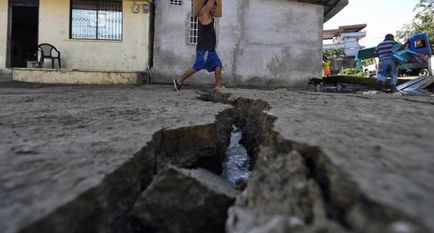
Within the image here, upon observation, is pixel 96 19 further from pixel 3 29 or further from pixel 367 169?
pixel 367 169

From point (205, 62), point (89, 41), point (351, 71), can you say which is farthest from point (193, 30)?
point (351, 71)

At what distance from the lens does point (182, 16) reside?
973 cm

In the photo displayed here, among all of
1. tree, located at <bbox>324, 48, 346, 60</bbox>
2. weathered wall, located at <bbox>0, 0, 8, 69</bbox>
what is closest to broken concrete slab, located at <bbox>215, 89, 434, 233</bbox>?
weathered wall, located at <bbox>0, 0, 8, 69</bbox>

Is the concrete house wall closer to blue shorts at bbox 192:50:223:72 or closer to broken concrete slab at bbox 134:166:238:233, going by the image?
blue shorts at bbox 192:50:223:72

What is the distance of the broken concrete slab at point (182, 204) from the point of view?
1243mm

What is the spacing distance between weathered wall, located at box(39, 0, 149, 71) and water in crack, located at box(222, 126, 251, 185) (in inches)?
285

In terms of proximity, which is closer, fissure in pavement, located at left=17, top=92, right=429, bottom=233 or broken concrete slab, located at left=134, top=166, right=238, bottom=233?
fissure in pavement, located at left=17, top=92, right=429, bottom=233

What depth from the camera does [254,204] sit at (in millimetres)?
1104

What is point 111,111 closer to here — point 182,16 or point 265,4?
point 182,16

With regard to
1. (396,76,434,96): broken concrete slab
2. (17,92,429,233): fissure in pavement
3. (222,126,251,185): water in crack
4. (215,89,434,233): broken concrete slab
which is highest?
(396,76,434,96): broken concrete slab

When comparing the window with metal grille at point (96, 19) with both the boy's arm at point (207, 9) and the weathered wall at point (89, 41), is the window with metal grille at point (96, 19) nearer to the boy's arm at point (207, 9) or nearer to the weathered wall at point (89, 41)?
the weathered wall at point (89, 41)

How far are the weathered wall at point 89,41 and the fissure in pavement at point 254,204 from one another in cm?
820

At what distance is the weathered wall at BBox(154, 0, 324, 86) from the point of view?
9766 millimetres

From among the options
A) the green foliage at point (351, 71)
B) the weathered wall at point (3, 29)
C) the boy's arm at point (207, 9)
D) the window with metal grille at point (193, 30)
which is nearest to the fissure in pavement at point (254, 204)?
the boy's arm at point (207, 9)
